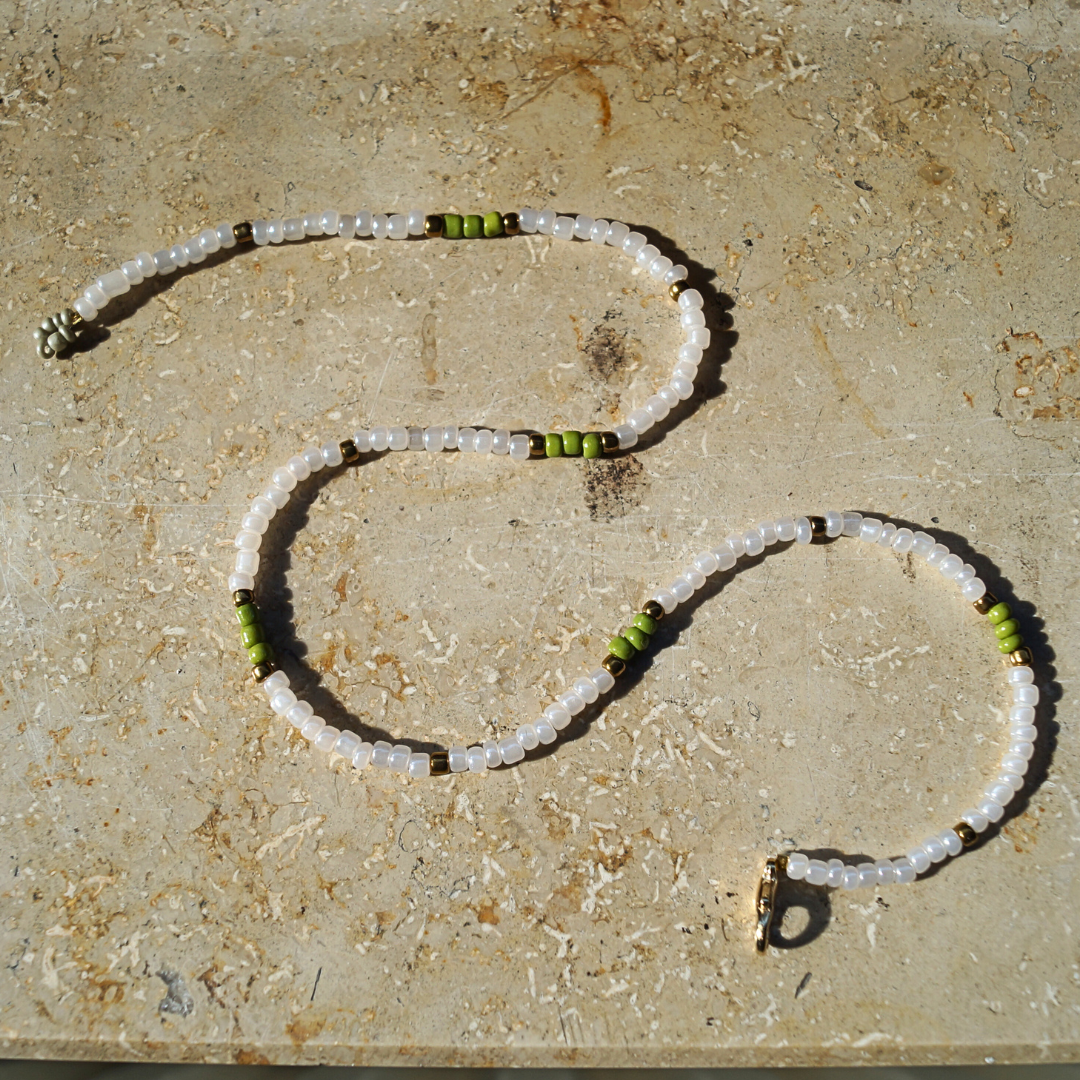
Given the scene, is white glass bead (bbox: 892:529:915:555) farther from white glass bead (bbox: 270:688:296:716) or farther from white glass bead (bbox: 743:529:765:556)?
white glass bead (bbox: 270:688:296:716)

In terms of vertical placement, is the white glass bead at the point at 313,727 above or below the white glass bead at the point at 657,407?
below

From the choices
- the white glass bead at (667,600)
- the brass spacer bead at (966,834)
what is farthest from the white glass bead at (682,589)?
the brass spacer bead at (966,834)

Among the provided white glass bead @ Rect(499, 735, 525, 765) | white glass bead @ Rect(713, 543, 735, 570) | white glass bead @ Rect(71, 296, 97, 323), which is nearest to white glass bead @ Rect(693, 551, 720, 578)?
white glass bead @ Rect(713, 543, 735, 570)

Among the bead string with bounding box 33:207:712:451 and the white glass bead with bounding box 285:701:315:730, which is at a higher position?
the bead string with bounding box 33:207:712:451

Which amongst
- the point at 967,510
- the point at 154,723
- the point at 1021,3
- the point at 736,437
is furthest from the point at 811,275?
the point at 154,723

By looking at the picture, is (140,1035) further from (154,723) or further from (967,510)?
(967,510)

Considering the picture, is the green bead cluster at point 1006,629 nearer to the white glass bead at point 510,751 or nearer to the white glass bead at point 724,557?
the white glass bead at point 724,557
